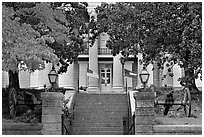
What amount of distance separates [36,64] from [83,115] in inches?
246

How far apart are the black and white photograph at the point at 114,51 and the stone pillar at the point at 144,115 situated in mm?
33

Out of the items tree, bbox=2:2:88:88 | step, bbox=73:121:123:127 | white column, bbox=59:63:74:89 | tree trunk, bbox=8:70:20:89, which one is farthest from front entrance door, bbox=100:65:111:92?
step, bbox=73:121:123:127

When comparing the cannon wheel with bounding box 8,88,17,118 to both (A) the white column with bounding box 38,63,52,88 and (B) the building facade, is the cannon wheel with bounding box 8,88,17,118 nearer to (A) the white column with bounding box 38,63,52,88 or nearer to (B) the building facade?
(B) the building facade

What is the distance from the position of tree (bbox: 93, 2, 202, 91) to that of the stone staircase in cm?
312

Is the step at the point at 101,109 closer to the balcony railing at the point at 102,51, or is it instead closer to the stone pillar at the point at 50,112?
the stone pillar at the point at 50,112

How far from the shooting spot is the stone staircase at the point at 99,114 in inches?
641

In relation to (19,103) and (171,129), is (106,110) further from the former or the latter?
(171,129)

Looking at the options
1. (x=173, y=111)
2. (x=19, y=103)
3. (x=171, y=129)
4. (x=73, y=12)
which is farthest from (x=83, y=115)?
(x=73, y=12)

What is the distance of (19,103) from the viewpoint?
54.4ft

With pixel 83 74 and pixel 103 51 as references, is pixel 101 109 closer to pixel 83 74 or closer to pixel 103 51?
pixel 83 74

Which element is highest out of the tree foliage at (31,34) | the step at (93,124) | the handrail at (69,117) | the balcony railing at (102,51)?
the balcony railing at (102,51)

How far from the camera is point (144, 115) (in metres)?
13.6

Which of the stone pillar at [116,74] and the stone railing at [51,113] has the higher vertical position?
the stone pillar at [116,74]

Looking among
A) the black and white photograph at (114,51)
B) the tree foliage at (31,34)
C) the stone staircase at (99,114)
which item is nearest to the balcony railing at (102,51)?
the black and white photograph at (114,51)
